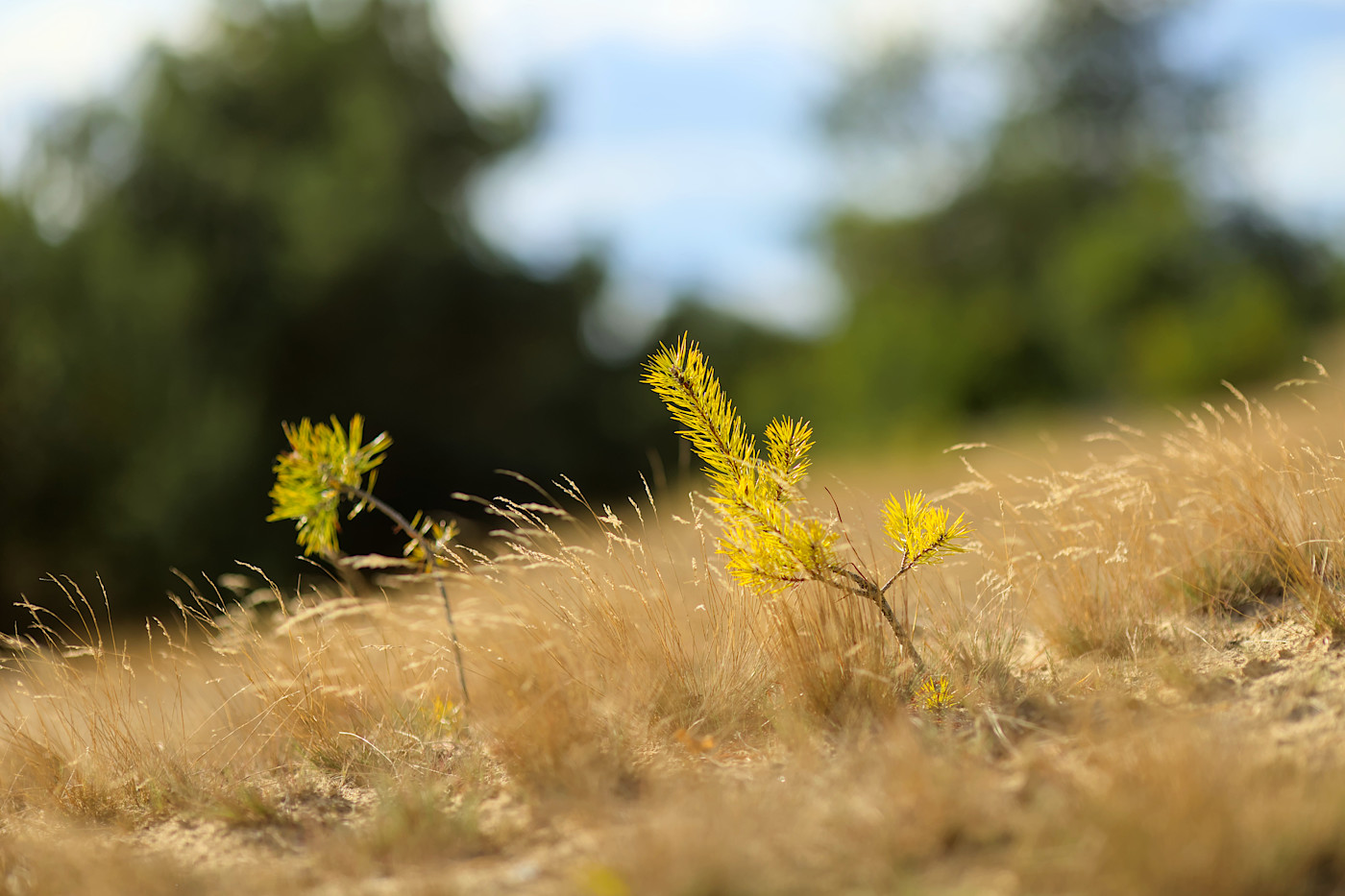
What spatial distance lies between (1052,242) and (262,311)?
2075 centimetres

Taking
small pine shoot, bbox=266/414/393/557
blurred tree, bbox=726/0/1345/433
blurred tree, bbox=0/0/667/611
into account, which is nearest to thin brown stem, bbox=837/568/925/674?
small pine shoot, bbox=266/414/393/557

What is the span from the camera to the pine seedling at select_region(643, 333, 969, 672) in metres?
2.15

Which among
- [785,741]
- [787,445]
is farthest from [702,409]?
[785,741]

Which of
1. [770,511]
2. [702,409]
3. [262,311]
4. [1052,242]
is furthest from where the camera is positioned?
[1052,242]

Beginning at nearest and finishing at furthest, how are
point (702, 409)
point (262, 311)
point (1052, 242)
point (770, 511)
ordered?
point (770, 511) < point (702, 409) < point (262, 311) < point (1052, 242)

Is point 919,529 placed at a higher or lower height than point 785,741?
higher

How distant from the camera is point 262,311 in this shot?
42.6 feet

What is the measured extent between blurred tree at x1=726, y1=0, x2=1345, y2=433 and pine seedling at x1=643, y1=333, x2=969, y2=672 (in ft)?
69.3

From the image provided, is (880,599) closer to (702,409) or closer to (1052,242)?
(702,409)

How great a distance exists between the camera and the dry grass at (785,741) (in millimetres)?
1531

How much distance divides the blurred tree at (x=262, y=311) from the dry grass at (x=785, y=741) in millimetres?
9054

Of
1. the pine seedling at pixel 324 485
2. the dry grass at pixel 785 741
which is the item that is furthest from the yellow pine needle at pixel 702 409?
the pine seedling at pixel 324 485

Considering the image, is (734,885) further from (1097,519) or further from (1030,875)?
(1097,519)

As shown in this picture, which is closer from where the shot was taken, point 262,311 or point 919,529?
point 919,529
